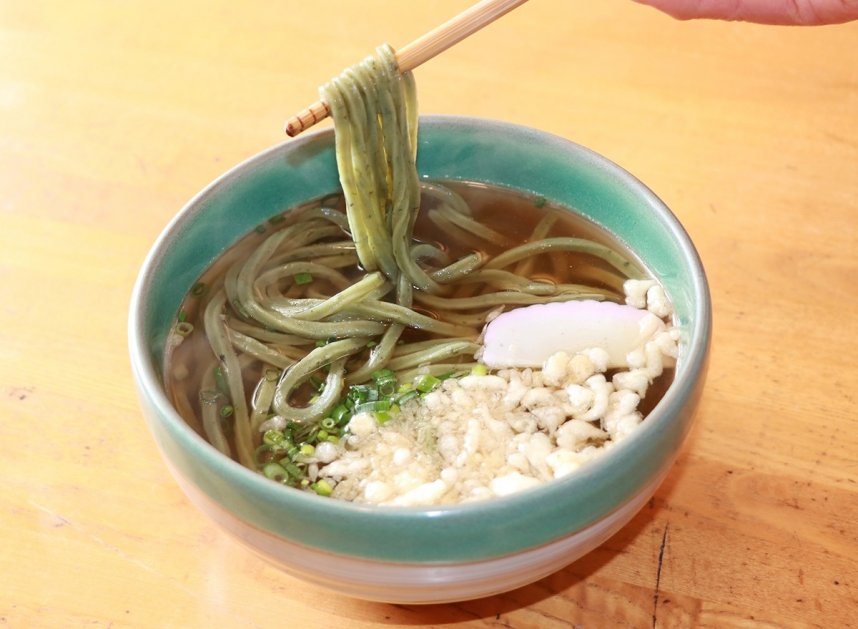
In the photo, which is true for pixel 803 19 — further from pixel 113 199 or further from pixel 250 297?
pixel 113 199

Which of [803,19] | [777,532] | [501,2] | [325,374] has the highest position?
[501,2]

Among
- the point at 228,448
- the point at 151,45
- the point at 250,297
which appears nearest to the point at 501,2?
the point at 250,297

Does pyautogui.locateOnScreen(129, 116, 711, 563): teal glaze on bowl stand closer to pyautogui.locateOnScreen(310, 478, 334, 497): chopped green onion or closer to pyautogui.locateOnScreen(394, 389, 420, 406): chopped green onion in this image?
pyautogui.locateOnScreen(310, 478, 334, 497): chopped green onion

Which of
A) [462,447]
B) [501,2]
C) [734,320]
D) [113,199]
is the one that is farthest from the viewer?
[113,199]

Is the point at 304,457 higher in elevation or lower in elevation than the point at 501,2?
lower

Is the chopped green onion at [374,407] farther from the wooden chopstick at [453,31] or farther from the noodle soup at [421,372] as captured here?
the wooden chopstick at [453,31]

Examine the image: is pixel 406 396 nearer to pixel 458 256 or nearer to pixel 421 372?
pixel 421 372

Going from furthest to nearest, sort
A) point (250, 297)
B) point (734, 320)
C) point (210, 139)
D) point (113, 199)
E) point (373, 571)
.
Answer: point (210, 139)
point (113, 199)
point (734, 320)
point (250, 297)
point (373, 571)
